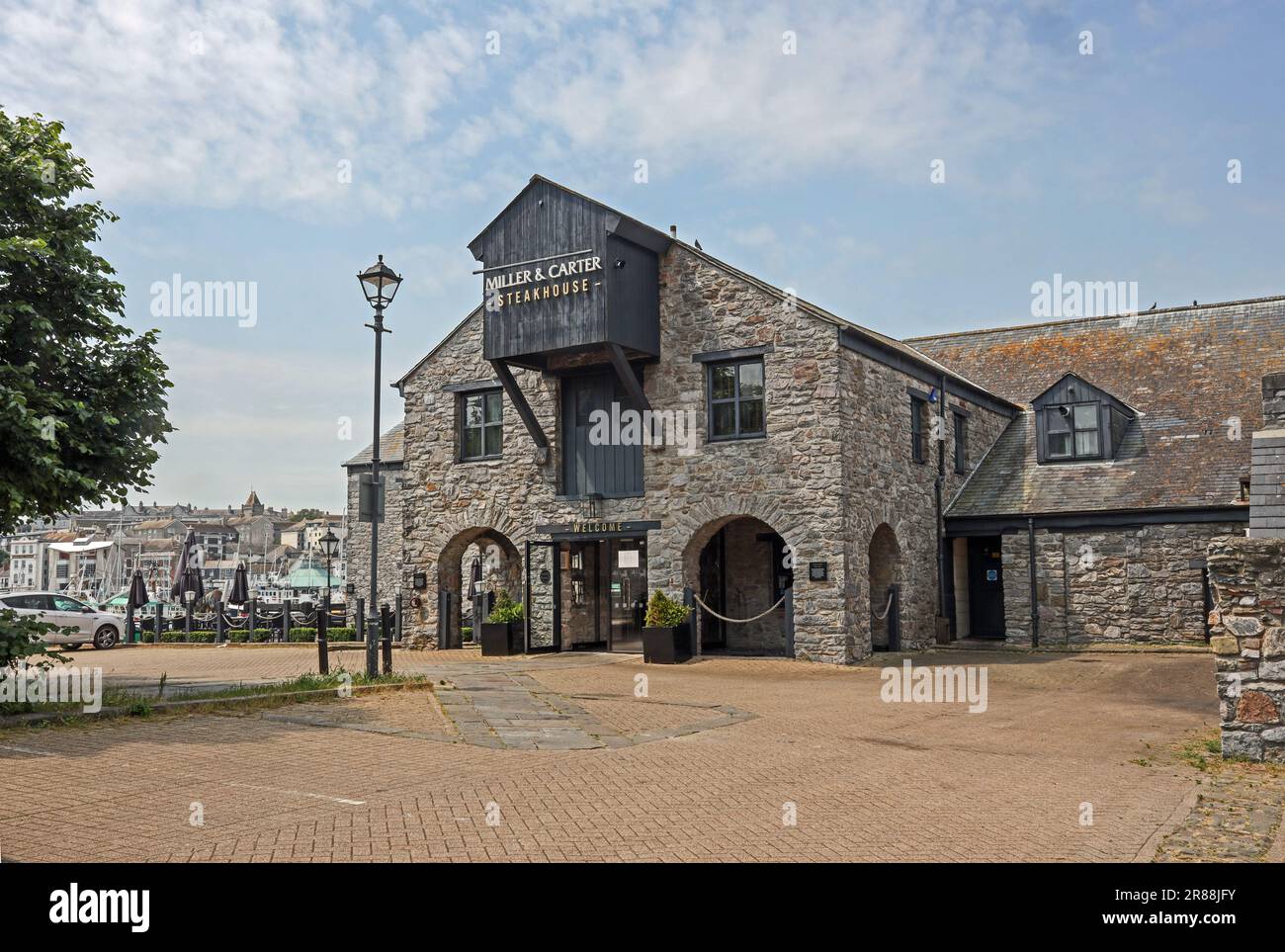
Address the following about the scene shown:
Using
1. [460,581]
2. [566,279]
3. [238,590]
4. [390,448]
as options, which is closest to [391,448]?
[390,448]

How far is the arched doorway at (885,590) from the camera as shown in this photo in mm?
21188

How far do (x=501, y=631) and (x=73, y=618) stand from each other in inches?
512

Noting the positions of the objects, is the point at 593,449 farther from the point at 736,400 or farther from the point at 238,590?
the point at 238,590

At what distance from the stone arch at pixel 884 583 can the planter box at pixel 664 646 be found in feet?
13.2

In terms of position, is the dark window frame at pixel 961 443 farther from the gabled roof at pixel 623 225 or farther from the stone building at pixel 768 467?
the gabled roof at pixel 623 225

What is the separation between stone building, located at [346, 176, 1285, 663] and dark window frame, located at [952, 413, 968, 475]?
0.21ft

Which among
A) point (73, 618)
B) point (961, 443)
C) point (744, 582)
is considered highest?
point (961, 443)

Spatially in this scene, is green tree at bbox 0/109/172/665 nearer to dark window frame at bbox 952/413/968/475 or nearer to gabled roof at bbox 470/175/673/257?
gabled roof at bbox 470/175/673/257

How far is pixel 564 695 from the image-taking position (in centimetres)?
1440

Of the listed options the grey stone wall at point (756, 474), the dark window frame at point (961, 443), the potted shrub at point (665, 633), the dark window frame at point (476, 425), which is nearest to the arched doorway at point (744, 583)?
the grey stone wall at point (756, 474)

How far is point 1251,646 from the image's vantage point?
9.29 metres

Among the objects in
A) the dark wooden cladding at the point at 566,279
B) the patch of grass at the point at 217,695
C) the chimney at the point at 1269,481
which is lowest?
the patch of grass at the point at 217,695

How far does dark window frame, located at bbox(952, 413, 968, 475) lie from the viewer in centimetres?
2477

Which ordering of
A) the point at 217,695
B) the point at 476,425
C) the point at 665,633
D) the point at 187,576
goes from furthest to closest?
the point at 187,576 < the point at 476,425 < the point at 665,633 < the point at 217,695
